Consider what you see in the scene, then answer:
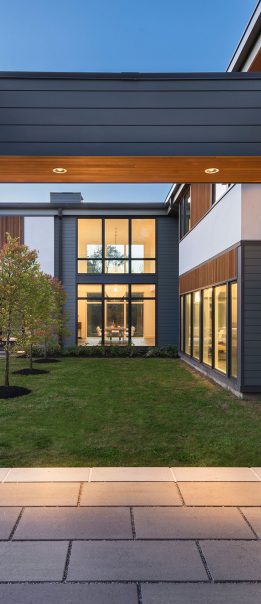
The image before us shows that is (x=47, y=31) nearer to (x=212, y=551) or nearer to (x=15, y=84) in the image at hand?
(x=15, y=84)

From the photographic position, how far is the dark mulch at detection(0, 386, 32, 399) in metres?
9.77

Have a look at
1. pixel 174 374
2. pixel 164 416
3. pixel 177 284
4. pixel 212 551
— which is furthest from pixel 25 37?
pixel 212 551

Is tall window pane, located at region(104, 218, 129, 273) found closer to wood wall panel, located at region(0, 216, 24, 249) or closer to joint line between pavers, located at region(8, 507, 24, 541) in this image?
wood wall panel, located at region(0, 216, 24, 249)

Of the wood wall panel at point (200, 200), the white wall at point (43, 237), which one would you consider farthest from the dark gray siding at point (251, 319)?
the white wall at point (43, 237)

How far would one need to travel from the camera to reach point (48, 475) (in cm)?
495

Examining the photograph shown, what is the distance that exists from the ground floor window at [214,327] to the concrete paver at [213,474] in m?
5.31

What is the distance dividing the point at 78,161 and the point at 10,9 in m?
36.6

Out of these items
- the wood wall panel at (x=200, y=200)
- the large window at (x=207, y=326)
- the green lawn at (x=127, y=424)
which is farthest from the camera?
the wood wall panel at (x=200, y=200)

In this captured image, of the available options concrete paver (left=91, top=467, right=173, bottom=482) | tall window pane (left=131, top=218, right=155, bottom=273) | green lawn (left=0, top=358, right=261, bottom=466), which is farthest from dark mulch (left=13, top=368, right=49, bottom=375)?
concrete paver (left=91, top=467, right=173, bottom=482)

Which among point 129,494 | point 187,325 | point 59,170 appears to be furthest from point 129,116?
point 187,325

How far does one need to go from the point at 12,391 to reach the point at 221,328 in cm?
499

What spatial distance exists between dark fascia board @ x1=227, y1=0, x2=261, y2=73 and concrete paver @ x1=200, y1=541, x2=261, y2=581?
6908 millimetres

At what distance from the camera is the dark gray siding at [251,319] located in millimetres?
9633

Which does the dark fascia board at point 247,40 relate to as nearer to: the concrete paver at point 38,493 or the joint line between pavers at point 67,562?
the concrete paver at point 38,493
